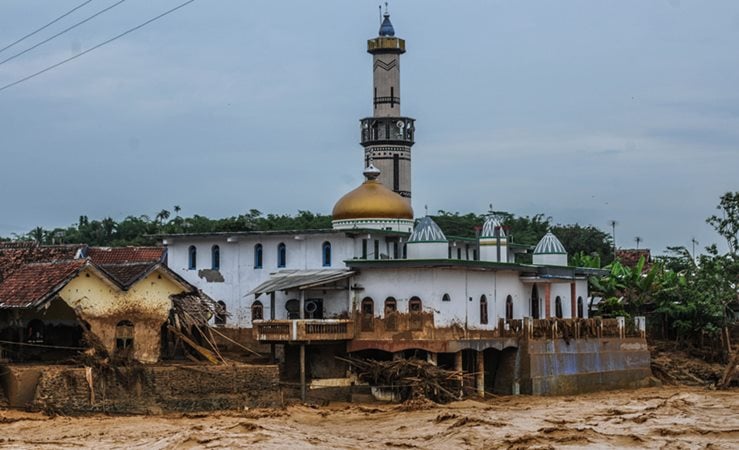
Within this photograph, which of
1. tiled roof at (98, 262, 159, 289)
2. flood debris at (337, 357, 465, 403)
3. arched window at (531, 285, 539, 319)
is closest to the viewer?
tiled roof at (98, 262, 159, 289)

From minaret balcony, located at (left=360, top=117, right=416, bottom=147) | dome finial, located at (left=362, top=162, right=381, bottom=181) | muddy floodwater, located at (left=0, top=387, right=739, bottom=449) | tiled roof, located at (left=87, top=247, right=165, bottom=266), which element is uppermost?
minaret balcony, located at (left=360, top=117, right=416, bottom=147)

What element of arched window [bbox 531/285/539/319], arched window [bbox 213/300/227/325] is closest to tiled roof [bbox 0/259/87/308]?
arched window [bbox 213/300/227/325]

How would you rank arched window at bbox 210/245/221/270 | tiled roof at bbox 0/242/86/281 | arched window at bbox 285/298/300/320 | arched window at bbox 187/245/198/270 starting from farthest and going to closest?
1. arched window at bbox 187/245/198/270
2. arched window at bbox 210/245/221/270
3. arched window at bbox 285/298/300/320
4. tiled roof at bbox 0/242/86/281

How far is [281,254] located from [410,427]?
13.6 m

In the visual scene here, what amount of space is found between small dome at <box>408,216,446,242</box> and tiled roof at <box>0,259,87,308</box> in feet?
42.8

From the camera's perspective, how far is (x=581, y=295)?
2307 inches

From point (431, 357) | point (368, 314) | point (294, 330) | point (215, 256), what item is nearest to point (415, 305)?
point (368, 314)

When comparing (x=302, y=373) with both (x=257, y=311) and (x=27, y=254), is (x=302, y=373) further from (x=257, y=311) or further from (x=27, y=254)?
(x=27, y=254)

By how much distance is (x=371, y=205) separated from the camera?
5394 cm

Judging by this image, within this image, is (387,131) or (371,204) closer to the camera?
(371,204)

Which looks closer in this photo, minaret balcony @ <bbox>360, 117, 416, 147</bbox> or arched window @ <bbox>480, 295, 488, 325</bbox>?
arched window @ <bbox>480, 295, 488, 325</bbox>

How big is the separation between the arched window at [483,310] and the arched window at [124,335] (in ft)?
44.8

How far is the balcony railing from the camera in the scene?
46.0 meters

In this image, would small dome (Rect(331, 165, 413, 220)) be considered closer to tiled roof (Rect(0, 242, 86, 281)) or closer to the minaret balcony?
tiled roof (Rect(0, 242, 86, 281))
